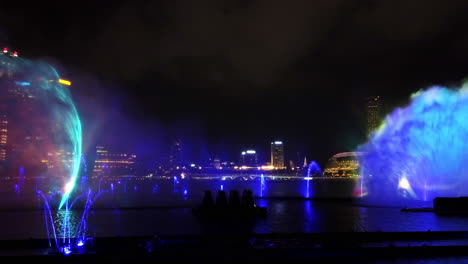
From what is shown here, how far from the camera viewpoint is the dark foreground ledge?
13781 millimetres

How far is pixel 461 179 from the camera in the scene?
37812mm

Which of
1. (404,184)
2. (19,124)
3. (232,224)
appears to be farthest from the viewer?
(19,124)

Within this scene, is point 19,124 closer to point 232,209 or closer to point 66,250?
point 232,209

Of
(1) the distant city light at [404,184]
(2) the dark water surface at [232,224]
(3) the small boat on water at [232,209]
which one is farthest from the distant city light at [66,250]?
(1) the distant city light at [404,184]

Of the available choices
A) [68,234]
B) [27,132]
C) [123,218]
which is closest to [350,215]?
[123,218]

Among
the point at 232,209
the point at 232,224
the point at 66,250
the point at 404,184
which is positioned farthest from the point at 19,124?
the point at 66,250

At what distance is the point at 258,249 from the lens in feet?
47.8

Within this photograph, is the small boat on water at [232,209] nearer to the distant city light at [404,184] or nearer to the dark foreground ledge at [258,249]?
the dark foreground ledge at [258,249]

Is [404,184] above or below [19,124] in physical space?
below

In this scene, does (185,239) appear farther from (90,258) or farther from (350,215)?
(350,215)

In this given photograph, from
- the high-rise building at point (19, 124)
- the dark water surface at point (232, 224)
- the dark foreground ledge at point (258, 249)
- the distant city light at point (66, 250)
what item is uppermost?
the high-rise building at point (19, 124)

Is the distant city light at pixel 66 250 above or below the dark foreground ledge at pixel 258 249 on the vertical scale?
above

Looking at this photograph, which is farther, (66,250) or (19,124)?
(19,124)

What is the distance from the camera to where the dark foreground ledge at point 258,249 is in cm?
1378
